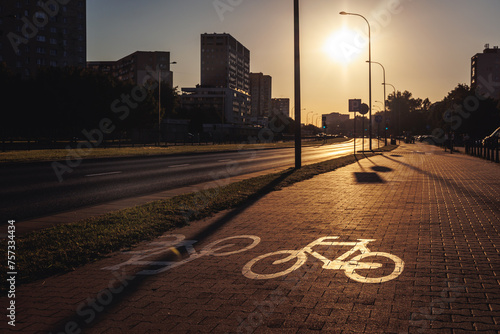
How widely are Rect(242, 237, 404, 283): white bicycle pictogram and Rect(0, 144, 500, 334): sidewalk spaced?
0.02m

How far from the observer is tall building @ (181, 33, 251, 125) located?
17375cm

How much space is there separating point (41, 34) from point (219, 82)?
92.9m

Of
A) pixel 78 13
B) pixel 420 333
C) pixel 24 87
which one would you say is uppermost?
pixel 78 13

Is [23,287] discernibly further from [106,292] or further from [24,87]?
[24,87]

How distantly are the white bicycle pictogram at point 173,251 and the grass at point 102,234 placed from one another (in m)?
0.38

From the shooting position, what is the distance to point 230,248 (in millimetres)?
6074

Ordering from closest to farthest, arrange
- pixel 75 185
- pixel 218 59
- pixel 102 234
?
1. pixel 102 234
2. pixel 75 185
3. pixel 218 59

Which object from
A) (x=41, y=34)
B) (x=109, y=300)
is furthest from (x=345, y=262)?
(x=41, y=34)

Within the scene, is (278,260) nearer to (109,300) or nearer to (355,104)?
(109,300)

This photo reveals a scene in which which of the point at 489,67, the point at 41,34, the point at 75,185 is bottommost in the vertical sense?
the point at 75,185

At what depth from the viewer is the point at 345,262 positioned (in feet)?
17.6

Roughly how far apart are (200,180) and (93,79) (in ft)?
151

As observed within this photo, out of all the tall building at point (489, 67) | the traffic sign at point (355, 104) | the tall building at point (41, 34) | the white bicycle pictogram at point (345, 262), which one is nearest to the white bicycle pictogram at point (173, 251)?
the white bicycle pictogram at point (345, 262)

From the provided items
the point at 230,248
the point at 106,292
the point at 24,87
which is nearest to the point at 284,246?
the point at 230,248
